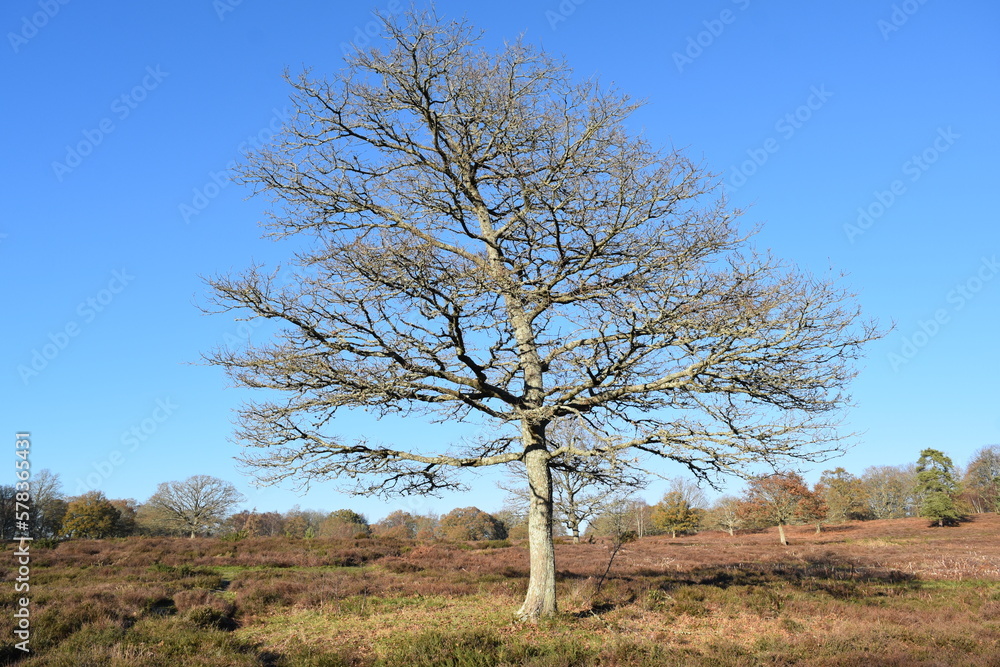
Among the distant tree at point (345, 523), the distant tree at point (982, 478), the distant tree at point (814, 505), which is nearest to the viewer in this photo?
the distant tree at point (345, 523)

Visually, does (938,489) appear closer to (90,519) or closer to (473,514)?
(473,514)

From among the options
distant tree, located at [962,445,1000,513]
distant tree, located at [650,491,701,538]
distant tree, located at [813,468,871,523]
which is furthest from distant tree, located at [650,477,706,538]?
distant tree, located at [962,445,1000,513]

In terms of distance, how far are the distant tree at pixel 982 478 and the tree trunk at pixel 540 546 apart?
91.2m

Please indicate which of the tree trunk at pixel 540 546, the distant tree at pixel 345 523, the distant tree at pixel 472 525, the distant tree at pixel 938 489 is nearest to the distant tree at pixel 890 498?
the distant tree at pixel 938 489

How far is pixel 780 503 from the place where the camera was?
4484 cm

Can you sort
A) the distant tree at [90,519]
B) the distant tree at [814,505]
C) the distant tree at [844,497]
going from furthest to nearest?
1. the distant tree at [844,497]
2. the distant tree at [814,505]
3. the distant tree at [90,519]

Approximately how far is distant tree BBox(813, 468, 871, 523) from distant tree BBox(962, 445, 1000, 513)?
54.8 ft

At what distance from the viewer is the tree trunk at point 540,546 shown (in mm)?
10055

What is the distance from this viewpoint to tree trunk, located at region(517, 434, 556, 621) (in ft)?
33.0

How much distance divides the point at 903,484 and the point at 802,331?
93.9 meters

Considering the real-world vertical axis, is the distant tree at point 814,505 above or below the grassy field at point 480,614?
above

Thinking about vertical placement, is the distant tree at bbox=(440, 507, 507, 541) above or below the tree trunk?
below

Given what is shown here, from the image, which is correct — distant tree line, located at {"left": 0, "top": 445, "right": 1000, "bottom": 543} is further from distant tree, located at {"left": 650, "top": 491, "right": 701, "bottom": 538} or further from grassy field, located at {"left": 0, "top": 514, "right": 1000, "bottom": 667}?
grassy field, located at {"left": 0, "top": 514, "right": 1000, "bottom": 667}

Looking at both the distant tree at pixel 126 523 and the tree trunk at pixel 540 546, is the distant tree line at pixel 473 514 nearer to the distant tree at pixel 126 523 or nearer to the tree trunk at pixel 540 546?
the distant tree at pixel 126 523
